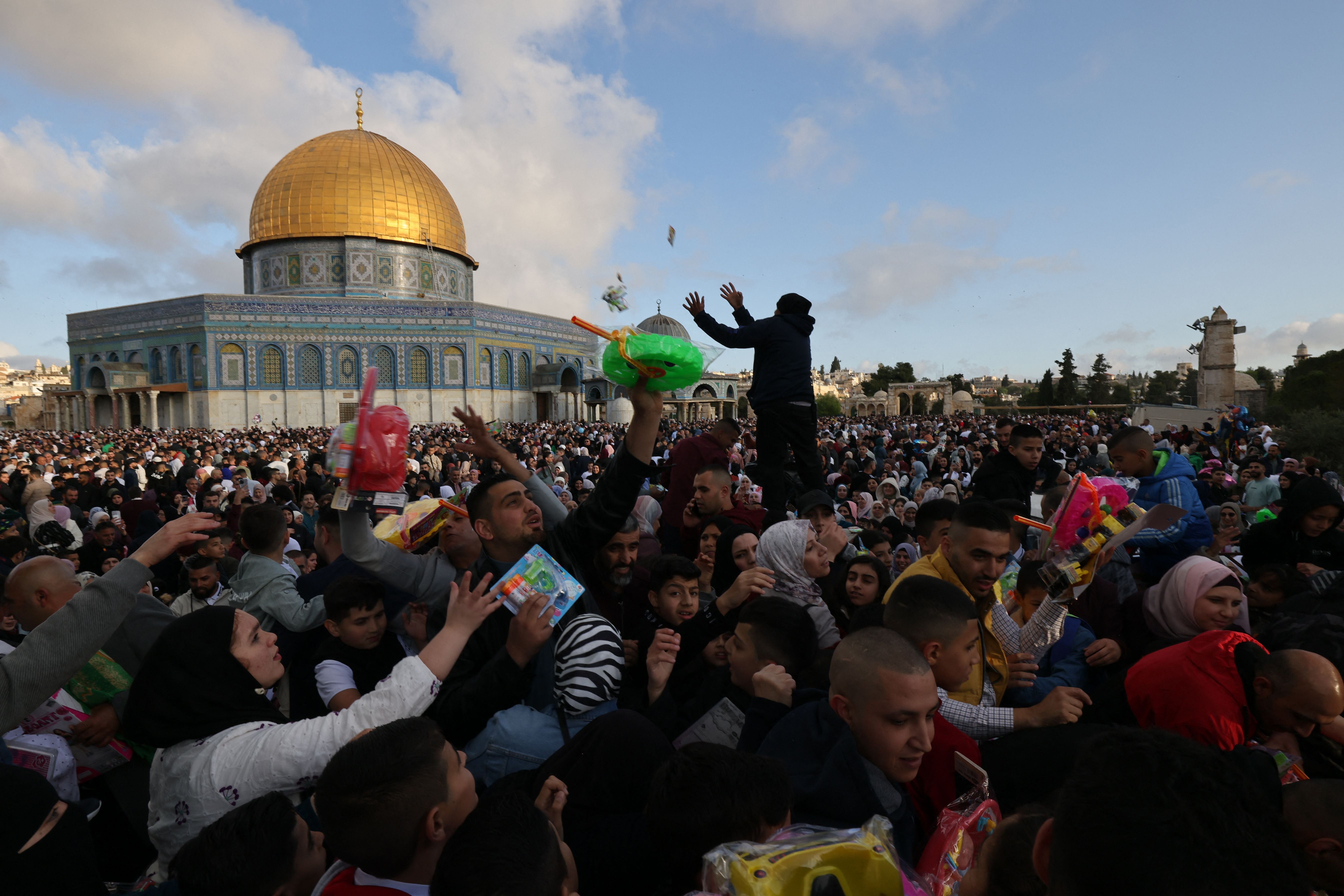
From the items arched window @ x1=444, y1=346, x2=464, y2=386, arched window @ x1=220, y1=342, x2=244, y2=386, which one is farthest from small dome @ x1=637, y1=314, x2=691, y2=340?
arched window @ x1=220, y1=342, x2=244, y2=386

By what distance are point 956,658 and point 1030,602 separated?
40.3 inches

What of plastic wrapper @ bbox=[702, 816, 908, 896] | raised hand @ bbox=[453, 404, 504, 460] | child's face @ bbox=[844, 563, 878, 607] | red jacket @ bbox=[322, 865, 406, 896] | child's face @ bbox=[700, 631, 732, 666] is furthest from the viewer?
child's face @ bbox=[844, 563, 878, 607]

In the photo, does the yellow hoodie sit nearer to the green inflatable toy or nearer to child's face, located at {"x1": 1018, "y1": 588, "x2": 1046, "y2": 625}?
child's face, located at {"x1": 1018, "y1": 588, "x2": 1046, "y2": 625}

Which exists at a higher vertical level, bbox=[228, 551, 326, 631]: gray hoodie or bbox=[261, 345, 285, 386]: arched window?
bbox=[261, 345, 285, 386]: arched window

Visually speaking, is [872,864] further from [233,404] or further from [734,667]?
[233,404]

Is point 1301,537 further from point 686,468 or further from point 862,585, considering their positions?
point 686,468

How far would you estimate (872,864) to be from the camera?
1278 mm

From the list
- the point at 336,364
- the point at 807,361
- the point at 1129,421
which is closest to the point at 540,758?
the point at 807,361

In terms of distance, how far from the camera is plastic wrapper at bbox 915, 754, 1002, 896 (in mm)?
1580

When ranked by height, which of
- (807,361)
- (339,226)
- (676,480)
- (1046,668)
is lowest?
(1046,668)

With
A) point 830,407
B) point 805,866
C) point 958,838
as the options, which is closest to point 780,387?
point 958,838

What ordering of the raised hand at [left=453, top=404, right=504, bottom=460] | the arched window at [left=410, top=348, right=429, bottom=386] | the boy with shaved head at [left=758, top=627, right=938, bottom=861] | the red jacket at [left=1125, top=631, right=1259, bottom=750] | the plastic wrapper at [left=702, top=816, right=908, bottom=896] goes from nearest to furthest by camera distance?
the plastic wrapper at [left=702, top=816, right=908, bottom=896]
the boy with shaved head at [left=758, top=627, right=938, bottom=861]
the red jacket at [left=1125, top=631, right=1259, bottom=750]
the raised hand at [left=453, top=404, right=504, bottom=460]
the arched window at [left=410, top=348, right=429, bottom=386]

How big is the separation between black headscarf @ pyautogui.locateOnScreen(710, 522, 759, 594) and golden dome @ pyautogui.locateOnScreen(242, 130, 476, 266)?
39.9m

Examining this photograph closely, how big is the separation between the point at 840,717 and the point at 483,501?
1.58m
